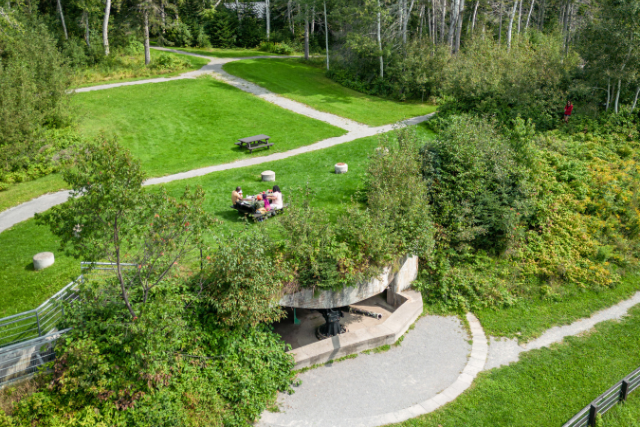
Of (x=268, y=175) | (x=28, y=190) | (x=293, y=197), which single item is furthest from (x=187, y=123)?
(x=293, y=197)

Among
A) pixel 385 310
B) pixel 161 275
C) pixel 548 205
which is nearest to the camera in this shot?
pixel 161 275

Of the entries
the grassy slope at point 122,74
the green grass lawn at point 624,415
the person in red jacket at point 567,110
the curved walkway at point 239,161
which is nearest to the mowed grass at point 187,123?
the curved walkway at point 239,161

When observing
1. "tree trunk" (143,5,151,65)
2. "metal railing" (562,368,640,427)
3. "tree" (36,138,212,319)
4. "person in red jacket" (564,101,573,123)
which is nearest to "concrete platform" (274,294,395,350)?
"tree" (36,138,212,319)

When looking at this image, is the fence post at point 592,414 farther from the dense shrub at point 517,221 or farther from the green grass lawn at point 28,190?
the green grass lawn at point 28,190

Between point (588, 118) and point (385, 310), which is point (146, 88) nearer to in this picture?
point (385, 310)

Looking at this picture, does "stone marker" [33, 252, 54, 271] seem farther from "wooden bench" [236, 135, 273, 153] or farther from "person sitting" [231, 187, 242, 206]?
"wooden bench" [236, 135, 273, 153]

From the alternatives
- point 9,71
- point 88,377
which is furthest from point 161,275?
point 9,71
